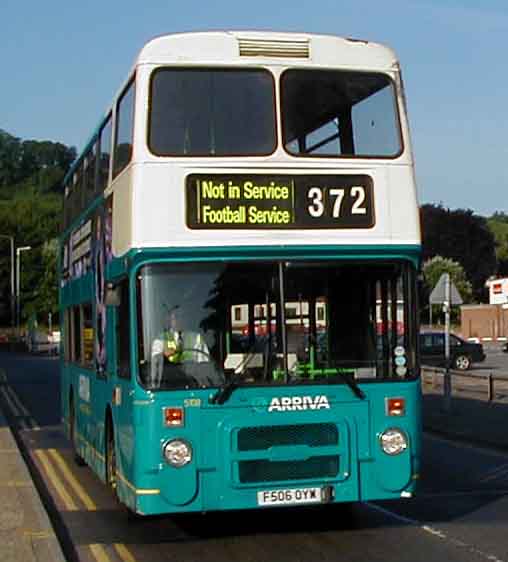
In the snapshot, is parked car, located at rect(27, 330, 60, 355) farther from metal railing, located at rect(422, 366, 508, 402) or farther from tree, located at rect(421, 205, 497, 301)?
metal railing, located at rect(422, 366, 508, 402)

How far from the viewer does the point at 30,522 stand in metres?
11.1

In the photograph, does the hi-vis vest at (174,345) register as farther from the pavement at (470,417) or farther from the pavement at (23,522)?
the pavement at (470,417)

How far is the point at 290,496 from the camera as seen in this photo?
10.0 m

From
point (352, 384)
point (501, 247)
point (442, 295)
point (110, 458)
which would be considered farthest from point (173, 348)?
point (501, 247)

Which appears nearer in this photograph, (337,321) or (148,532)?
(337,321)

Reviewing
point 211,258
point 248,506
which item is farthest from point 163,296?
point 248,506

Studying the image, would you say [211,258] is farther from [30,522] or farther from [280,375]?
[30,522]

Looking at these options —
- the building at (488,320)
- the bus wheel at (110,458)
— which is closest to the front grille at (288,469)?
the bus wheel at (110,458)

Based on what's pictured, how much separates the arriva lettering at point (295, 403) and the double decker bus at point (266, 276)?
0.08 feet

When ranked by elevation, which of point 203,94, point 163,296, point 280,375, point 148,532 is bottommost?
point 148,532

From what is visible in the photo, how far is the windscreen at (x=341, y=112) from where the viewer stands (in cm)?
1047

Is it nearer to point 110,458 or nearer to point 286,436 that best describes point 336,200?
point 286,436

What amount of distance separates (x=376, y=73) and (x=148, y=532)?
4747 millimetres

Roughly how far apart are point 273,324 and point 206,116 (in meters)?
1.85
